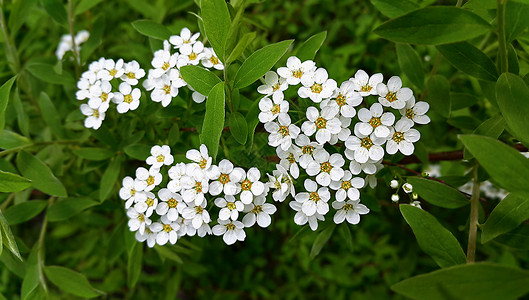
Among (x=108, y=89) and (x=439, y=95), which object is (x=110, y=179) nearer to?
(x=108, y=89)

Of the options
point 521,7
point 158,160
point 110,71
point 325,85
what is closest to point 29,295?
point 158,160

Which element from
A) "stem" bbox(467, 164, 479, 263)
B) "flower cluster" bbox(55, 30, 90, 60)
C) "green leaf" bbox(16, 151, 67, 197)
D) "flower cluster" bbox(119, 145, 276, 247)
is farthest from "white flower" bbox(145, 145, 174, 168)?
"flower cluster" bbox(55, 30, 90, 60)

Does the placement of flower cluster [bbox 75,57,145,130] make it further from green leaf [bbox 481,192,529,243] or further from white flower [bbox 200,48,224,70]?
green leaf [bbox 481,192,529,243]

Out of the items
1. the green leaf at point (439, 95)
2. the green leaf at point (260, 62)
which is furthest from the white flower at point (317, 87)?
the green leaf at point (439, 95)

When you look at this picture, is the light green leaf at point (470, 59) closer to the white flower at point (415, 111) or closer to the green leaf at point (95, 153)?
the white flower at point (415, 111)

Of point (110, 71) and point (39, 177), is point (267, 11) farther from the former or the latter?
point (39, 177)

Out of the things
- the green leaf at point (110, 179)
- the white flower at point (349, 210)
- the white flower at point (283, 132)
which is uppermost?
the white flower at point (283, 132)

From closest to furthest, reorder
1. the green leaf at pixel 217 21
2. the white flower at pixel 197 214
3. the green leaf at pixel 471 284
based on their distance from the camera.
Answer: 1. the green leaf at pixel 471 284
2. the green leaf at pixel 217 21
3. the white flower at pixel 197 214

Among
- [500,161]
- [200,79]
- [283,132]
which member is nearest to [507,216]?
[500,161]

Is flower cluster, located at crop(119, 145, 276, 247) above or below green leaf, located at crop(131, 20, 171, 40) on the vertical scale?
below
